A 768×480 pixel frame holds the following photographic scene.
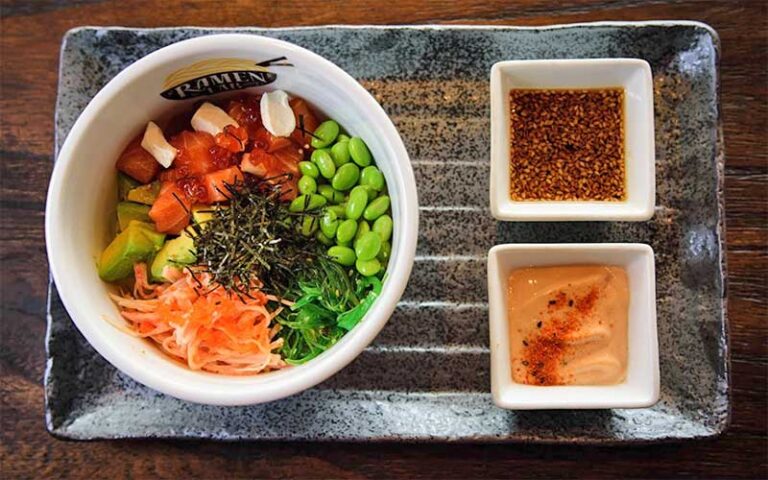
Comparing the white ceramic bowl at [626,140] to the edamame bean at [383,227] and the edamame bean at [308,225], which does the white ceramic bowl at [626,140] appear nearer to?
the edamame bean at [383,227]

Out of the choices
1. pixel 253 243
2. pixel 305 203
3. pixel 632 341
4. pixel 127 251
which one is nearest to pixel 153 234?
pixel 127 251

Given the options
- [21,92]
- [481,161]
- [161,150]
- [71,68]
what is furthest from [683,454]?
[21,92]

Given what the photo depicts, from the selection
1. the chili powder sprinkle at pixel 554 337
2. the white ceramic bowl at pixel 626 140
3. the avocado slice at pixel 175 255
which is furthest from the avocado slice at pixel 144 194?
the chili powder sprinkle at pixel 554 337

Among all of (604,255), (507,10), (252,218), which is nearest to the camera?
(252,218)

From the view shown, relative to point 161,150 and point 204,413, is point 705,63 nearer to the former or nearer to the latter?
point 161,150

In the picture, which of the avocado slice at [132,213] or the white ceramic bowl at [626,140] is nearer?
the avocado slice at [132,213]
